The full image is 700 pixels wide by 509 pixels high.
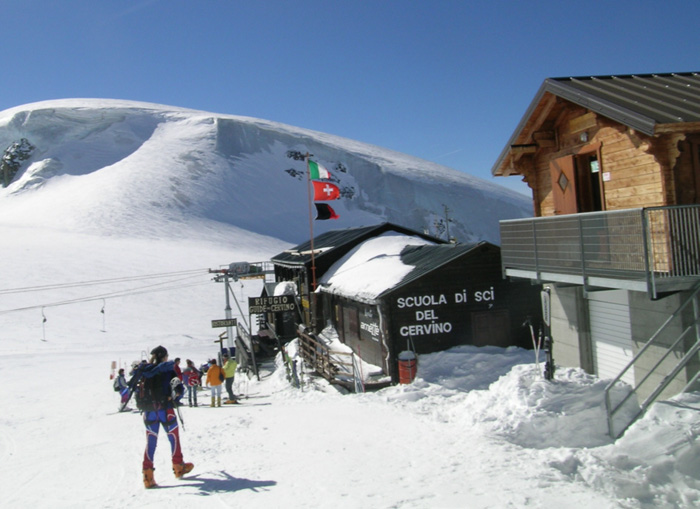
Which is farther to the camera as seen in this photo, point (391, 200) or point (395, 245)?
point (391, 200)

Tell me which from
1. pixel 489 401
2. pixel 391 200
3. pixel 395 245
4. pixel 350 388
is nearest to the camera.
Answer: pixel 489 401

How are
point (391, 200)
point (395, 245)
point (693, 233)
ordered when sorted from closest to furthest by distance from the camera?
1. point (693, 233)
2. point (395, 245)
3. point (391, 200)

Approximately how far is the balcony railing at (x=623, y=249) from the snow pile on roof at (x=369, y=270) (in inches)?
234

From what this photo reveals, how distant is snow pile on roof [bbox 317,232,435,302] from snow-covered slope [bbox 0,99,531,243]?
48.4 metres

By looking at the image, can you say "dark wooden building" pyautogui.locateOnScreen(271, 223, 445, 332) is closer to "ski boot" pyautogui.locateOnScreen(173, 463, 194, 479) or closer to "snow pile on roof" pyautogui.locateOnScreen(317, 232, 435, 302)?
"snow pile on roof" pyautogui.locateOnScreen(317, 232, 435, 302)

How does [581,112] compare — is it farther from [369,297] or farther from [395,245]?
[395,245]

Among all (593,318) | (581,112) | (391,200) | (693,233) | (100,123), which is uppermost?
(100,123)

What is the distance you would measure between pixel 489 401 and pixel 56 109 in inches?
4395

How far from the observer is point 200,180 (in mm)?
83750

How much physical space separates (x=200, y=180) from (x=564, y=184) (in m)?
77.8

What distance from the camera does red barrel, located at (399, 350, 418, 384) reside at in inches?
550

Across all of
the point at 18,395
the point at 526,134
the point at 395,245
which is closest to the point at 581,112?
the point at 526,134

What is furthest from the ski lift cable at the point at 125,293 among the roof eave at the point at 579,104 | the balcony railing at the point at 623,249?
the balcony railing at the point at 623,249

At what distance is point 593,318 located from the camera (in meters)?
11.3
